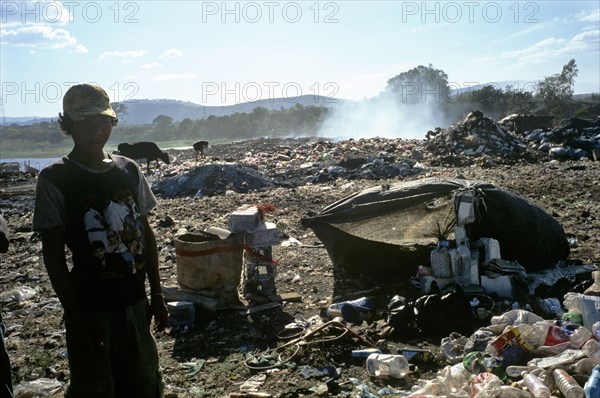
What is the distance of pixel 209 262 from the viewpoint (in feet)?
14.2

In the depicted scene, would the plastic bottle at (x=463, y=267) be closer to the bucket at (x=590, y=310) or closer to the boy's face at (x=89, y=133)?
the bucket at (x=590, y=310)

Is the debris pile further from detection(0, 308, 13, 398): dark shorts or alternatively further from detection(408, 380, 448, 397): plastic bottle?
detection(0, 308, 13, 398): dark shorts

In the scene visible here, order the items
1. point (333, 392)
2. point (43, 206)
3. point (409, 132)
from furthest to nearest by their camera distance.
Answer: point (409, 132), point (333, 392), point (43, 206)

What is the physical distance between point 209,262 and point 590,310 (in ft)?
9.96

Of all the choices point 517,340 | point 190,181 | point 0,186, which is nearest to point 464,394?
point 517,340

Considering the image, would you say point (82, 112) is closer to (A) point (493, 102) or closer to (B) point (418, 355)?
(B) point (418, 355)

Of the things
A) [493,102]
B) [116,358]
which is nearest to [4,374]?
[116,358]

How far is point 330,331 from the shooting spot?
12.6 ft

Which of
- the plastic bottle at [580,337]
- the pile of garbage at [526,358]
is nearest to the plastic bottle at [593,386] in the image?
the pile of garbage at [526,358]

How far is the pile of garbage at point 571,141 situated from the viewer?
585 inches

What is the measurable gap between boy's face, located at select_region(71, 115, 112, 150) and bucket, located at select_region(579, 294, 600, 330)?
10.9ft

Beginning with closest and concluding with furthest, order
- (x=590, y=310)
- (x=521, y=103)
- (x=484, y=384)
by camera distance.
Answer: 1. (x=484, y=384)
2. (x=590, y=310)
3. (x=521, y=103)

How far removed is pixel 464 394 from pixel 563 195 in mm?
7870

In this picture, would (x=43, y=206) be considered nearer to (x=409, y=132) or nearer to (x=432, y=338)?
(x=432, y=338)
